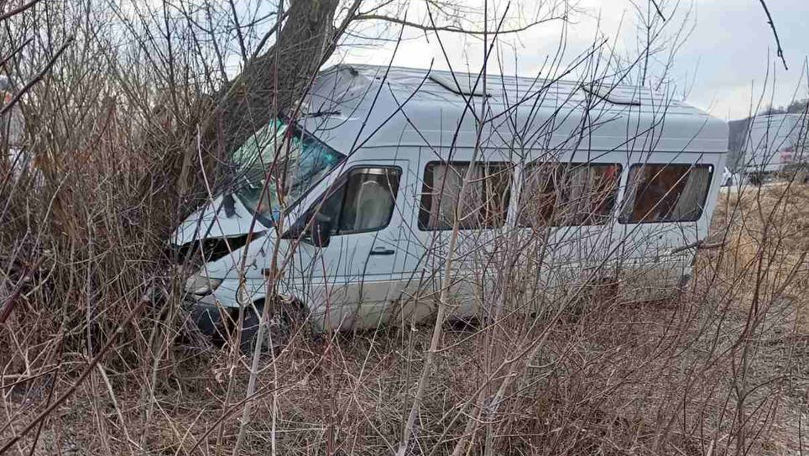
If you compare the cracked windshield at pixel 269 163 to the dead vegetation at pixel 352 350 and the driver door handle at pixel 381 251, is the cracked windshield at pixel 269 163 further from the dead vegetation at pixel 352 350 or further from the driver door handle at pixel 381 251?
the driver door handle at pixel 381 251

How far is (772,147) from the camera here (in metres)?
3.18

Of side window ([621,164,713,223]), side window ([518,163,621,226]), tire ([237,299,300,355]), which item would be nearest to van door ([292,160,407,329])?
tire ([237,299,300,355])

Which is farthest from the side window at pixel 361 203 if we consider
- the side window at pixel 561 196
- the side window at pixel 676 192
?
the side window at pixel 676 192

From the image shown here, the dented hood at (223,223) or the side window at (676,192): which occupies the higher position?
the side window at (676,192)

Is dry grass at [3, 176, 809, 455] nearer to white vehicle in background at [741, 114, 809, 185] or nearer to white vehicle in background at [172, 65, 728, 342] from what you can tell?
white vehicle in background at [741, 114, 809, 185]

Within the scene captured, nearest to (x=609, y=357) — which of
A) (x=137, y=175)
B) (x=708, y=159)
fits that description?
(x=137, y=175)

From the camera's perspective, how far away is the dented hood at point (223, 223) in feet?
12.8

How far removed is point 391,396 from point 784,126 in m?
2.85

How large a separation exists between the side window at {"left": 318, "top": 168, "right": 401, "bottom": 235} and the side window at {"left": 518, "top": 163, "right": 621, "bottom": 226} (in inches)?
66.1

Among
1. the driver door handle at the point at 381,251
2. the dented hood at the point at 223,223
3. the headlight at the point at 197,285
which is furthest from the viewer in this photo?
the driver door handle at the point at 381,251

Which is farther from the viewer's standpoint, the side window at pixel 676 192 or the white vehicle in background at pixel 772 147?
the side window at pixel 676 192

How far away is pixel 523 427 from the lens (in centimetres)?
320

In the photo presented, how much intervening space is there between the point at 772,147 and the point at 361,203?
300 centimetres

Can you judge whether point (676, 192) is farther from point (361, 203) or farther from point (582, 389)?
point (582, 389)
